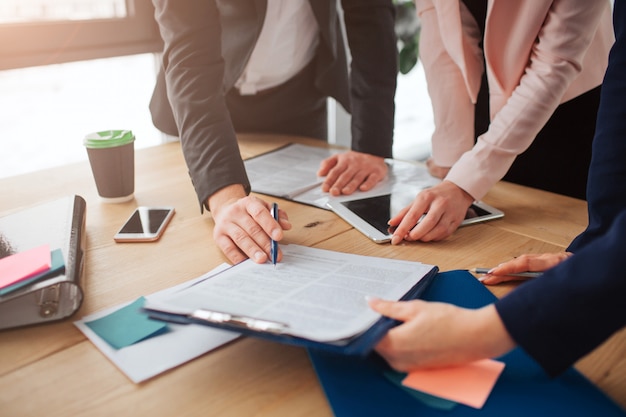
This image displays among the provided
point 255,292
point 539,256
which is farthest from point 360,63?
point 255,292

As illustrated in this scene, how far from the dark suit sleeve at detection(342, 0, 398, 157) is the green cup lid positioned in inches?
22.6

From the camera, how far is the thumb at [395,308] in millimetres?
641

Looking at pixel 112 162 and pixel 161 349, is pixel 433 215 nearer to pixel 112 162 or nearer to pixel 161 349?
pixel 161 349

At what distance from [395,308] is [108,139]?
0.77 m

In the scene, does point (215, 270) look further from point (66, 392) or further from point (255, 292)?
point (66, 392)

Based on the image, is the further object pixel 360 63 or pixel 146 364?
pixel 360 63

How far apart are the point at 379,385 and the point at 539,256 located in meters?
0.39

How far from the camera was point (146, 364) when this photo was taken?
2.13 ft

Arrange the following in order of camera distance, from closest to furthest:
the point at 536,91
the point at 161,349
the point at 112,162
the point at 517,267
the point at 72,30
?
1. the point at 161,349
2. the point at 517,267
3. the point at 536,91
4. the point at 112,162
5. the point at 72,30

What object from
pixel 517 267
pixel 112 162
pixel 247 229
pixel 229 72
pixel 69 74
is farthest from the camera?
pixel 69 74

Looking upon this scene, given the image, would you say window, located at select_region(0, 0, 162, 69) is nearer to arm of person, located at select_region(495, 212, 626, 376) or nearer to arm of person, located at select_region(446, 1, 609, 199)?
arm of person, located at select_region(446, 1, 609, 199)

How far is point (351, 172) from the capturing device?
1255 millimetres

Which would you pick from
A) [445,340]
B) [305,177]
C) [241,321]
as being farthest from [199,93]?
[445,340]

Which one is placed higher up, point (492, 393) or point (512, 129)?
point (512, 129)
